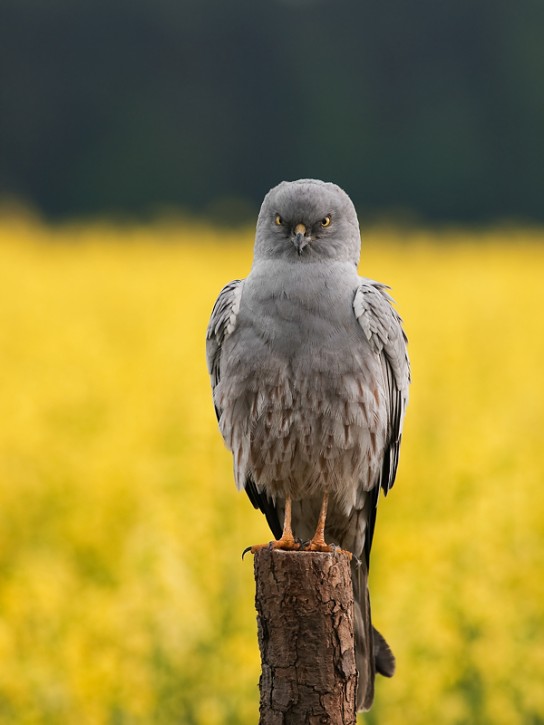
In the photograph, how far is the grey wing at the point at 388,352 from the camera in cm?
466

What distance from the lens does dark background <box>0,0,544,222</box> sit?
103ft

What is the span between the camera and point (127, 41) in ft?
118

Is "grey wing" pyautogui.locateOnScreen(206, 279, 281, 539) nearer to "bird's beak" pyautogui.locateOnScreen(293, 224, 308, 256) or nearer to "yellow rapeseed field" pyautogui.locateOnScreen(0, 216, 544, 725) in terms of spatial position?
"bird's beak" pyautogui.locateOnScreen(293, 224, 308, 256)

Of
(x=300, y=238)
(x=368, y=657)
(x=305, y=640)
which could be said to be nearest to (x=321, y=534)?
(x=368, y=657)

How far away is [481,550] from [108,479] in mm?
2892

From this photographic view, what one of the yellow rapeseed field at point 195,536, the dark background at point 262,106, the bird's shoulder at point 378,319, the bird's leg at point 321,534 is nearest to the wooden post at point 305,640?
the bird's leg at point 321,534

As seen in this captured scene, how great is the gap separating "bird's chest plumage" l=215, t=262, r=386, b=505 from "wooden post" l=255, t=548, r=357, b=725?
0.77 metres

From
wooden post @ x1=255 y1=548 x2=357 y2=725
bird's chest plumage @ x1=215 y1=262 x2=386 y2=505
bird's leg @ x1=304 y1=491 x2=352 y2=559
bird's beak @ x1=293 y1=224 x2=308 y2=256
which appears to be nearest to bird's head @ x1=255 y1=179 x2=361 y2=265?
bird's beak @ x1=293 y1=224 x2=308 y2=256

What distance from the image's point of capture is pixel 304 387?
4.65 meters

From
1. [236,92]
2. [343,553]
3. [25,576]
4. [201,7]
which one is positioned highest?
[201,7]

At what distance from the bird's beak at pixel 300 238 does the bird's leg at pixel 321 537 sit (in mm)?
1057

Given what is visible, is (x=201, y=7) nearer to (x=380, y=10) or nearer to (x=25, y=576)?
(x=380, y=10)

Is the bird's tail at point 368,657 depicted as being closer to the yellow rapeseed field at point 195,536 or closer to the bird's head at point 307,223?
the yellow rapeseed field at point 195,536

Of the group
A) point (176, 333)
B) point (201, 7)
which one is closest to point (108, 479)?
point (176, 333)
